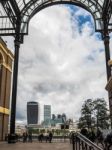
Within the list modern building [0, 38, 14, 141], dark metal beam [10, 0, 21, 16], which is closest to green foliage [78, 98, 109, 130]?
modern building [0, 38, 14, 141]

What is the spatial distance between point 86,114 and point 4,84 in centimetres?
1988

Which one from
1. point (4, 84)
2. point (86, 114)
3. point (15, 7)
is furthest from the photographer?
point (86, 114)

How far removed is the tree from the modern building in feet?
55.5

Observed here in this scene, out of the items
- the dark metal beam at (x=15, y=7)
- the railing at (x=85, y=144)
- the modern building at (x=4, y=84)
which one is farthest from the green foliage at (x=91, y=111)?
the railing at (x=85, y=144)

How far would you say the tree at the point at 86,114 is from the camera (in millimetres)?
52156

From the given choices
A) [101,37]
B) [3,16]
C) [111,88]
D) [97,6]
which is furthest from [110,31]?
[3,16]

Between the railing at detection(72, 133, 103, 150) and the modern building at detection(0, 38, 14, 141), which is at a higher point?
the modern building at detection(0, 38, 14, 141)

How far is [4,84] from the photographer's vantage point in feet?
133

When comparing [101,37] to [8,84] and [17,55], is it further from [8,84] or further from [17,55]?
[8,84]

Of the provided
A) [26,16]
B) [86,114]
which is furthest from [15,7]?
[86,114]

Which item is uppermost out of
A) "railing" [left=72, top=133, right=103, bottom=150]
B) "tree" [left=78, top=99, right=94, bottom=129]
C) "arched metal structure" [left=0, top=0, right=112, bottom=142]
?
"arched metal structure" [left=0, top=0, right=112, bottom=142]

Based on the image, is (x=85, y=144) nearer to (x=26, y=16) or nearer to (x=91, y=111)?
(x=26, y=16)

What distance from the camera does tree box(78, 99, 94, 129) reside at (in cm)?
5216

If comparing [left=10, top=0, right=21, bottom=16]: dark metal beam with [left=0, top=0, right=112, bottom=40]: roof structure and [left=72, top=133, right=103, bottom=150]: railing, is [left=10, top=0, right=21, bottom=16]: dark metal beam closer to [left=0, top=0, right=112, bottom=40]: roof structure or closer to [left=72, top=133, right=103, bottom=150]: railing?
[left=0, top=0, right=112, bottom=40]: roof structure
